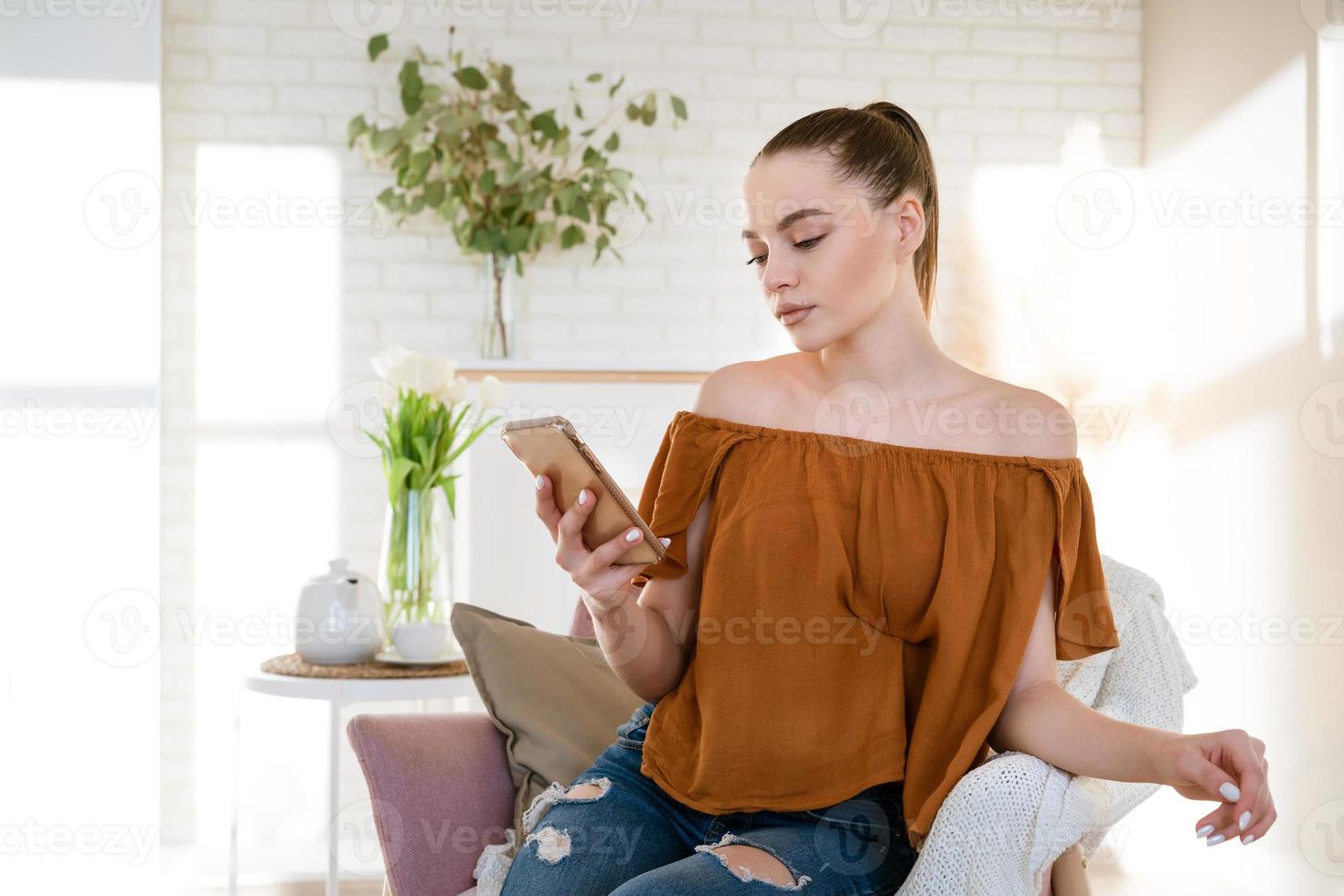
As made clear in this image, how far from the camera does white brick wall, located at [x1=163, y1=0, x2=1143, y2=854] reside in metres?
3.50

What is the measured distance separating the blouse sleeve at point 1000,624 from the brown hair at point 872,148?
37 cm

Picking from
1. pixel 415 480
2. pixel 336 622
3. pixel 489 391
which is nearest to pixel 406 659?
pixel 336 622

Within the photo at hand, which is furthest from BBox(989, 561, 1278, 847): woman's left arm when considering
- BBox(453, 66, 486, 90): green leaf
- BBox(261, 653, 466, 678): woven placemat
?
BBox(453, 66, 486, 90): green leaf

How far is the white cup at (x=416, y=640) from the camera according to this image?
2.43m

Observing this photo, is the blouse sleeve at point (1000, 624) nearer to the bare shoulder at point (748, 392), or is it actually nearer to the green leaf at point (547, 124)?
the bare shoulder at point (748, 392)

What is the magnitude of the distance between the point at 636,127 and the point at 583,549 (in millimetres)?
2611

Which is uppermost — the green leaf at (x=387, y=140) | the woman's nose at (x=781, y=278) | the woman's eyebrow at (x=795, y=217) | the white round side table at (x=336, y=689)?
the green leaf at (x=387, y=140)

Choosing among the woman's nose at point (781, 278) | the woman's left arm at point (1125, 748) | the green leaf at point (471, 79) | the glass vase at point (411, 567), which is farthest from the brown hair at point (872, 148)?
the green leaf at point (471, 79)

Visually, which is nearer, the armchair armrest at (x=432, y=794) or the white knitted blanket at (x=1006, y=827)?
the white knitted blanket at (x=1006, y=827)

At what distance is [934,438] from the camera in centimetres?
145

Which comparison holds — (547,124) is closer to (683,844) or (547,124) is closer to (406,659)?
(406,659)

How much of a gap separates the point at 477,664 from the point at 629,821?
0.52 m

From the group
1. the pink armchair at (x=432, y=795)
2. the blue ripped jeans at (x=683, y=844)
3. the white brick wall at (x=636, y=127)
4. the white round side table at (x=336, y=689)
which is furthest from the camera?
the white brick wall at (x=636, y=127)

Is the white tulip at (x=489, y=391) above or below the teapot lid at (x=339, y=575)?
above
